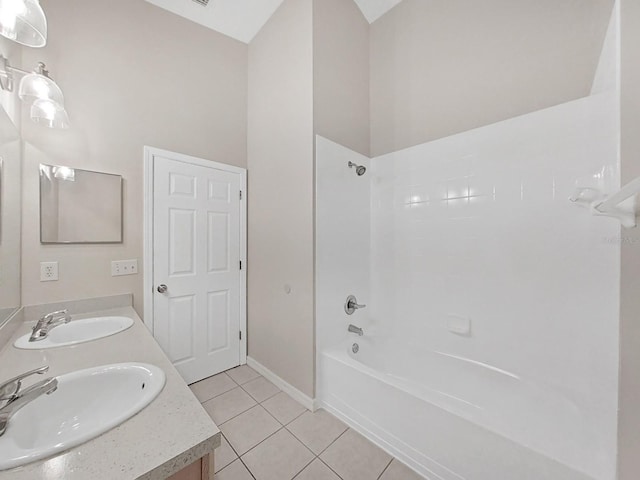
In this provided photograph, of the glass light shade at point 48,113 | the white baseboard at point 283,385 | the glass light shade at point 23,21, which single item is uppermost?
the glass light shade at point 23,21

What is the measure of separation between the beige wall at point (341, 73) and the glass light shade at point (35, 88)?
4.92ft

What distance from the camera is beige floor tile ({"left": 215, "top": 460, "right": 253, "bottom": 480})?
51.5 inches

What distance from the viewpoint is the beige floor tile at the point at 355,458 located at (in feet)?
4.43

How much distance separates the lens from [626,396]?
952 millimetres

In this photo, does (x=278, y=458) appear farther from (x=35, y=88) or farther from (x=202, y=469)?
(x=35, y=88)

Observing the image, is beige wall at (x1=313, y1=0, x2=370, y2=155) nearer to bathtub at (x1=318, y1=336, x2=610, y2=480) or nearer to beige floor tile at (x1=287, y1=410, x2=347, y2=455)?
bathtub at (x1=318, y1=336, x2=610, y2=480)

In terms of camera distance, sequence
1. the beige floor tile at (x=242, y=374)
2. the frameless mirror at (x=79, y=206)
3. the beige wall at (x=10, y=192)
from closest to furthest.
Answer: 1. the beige wall at (x=10, y=192)
2. the frameless mirror at (x=79, y=206)
3. the beige floor tile at (x=242, y=374)

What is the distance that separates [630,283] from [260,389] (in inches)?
89.2

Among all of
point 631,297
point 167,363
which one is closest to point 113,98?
point 167,363

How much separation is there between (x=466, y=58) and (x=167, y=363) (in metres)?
2.64

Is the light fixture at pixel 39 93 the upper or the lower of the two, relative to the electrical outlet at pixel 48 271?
upper

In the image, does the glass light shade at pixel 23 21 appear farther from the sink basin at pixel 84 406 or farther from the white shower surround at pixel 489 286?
the white shower surround at pixel 489 286

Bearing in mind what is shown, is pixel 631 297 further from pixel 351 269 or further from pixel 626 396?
pixel 351 269

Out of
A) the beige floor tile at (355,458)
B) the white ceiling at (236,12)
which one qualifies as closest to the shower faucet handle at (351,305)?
the beige floor tile at (355,458)
